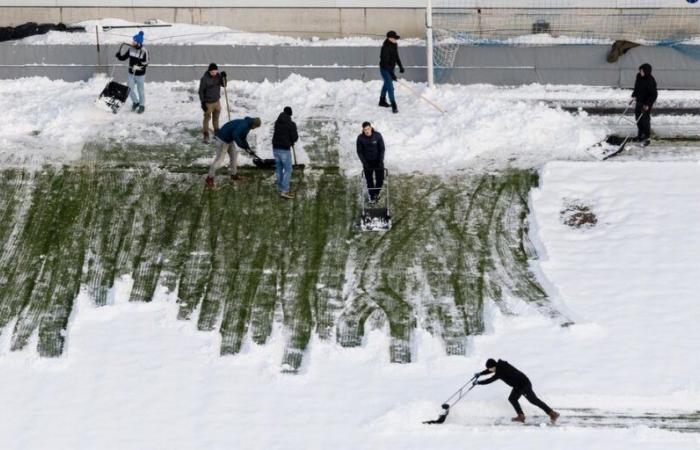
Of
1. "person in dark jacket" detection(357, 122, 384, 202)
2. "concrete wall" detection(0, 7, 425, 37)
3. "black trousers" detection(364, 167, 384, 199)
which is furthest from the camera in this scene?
"concrete wall" detection(0, 7, 425, 37)

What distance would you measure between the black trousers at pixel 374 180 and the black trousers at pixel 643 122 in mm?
4640

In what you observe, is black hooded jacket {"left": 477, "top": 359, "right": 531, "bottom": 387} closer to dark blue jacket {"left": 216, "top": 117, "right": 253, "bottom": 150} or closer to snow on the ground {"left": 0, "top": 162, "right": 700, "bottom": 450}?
snow on the ground {"left": 0, "top": 162, "right": 700, "bottom": 450}

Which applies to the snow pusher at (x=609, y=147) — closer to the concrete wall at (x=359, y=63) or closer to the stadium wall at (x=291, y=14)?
the concrete wall at (x=359, y=63)

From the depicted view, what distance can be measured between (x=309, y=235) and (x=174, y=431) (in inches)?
178

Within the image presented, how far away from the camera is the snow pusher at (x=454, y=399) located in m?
15.6

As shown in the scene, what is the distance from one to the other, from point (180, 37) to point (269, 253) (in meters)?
6.89

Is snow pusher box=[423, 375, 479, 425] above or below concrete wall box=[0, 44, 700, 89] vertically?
below

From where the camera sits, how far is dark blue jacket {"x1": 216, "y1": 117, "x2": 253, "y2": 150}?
19.4m

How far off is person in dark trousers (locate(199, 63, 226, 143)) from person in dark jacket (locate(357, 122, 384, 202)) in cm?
303

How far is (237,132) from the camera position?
1947cm

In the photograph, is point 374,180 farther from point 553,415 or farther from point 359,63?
point 553,415

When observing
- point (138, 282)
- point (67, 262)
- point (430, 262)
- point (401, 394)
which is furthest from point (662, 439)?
point (67, 262)

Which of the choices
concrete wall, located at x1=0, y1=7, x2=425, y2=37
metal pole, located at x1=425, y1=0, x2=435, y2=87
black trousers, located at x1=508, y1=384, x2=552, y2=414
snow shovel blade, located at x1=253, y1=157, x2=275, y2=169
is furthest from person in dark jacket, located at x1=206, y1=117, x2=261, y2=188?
black trousers, located at x1=508, y1=384, x2=552, y2=414

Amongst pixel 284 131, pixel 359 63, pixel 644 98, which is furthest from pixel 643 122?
pixel 284 131
